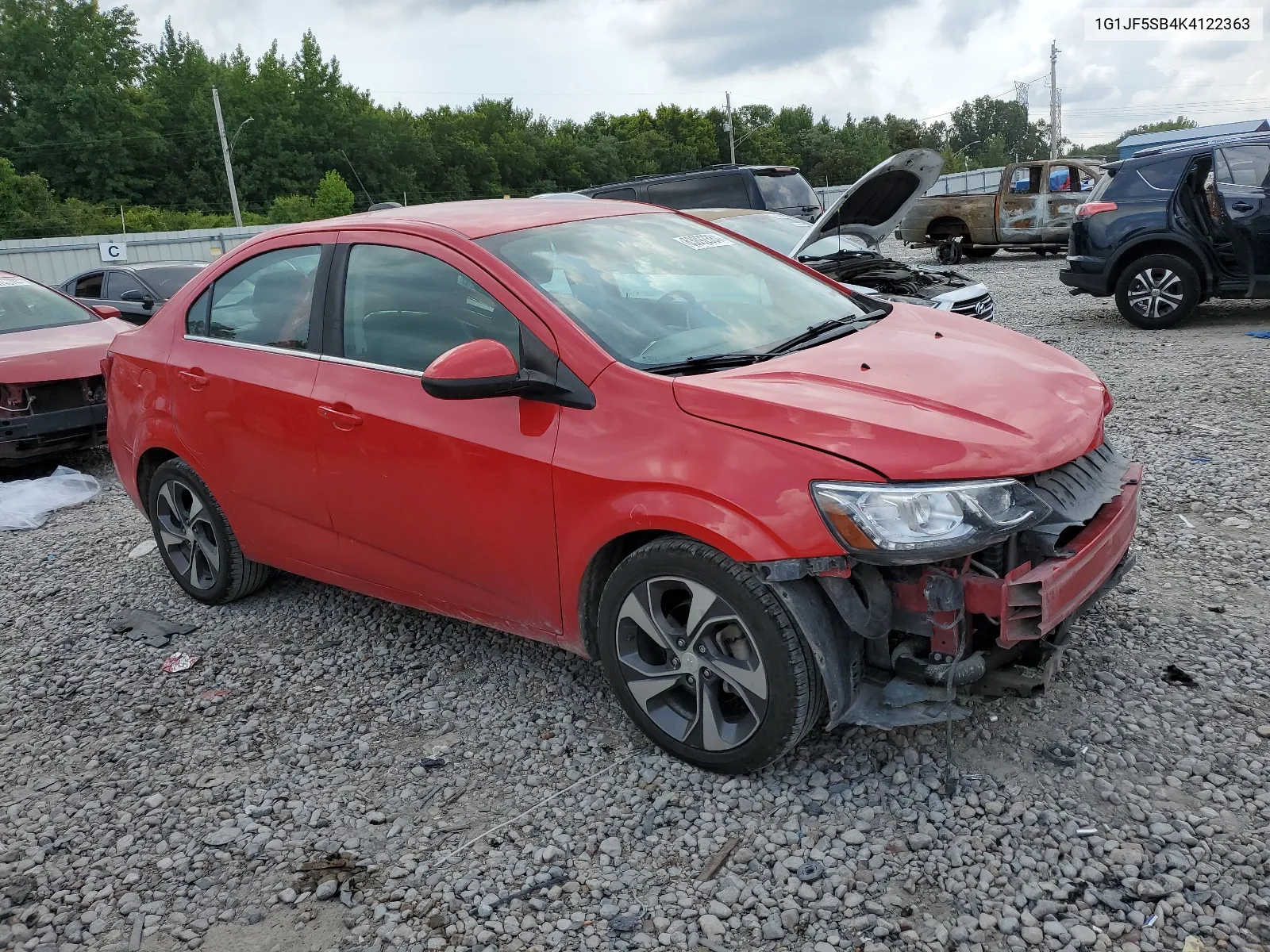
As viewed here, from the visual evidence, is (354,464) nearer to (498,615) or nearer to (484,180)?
(498,615)

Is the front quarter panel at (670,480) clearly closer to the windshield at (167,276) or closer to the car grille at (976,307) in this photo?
the car grille at (976,307)

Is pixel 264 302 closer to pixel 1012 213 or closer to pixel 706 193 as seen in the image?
pixel 706 193

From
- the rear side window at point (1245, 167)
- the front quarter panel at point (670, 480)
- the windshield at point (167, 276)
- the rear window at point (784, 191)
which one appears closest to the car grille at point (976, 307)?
the rear side window at point (1245, 167)

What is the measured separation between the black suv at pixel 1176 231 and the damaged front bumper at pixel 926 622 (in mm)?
8223

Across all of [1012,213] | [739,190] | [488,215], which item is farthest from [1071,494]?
[1012,213]

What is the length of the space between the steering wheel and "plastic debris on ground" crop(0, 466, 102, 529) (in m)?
5.21

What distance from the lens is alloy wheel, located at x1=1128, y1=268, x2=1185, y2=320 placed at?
10.3 metres

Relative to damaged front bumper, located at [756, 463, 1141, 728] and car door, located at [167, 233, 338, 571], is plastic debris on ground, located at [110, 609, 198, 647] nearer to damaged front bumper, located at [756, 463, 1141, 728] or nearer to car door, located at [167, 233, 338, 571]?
car door, located at [167, 233, 338, 571]

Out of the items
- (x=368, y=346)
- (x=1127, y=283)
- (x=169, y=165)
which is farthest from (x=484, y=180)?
(x=368, y=346)

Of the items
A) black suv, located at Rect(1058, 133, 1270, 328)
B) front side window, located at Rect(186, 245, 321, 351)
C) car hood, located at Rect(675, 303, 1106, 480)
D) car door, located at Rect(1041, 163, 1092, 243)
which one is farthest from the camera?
car door, located at Rect(1041, 163, 1092, 243)

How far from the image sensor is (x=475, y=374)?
3055 mm

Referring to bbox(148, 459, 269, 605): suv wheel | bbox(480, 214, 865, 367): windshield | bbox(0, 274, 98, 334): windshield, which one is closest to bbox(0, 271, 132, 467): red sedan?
bbox(0, 274, 98, 334): windshield

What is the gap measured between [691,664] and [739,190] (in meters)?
11.8

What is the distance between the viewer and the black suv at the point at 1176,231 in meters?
9.46
